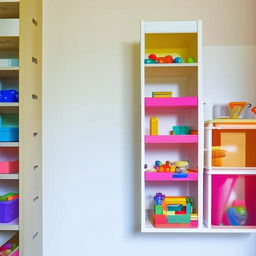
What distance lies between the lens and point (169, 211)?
4.47 feet

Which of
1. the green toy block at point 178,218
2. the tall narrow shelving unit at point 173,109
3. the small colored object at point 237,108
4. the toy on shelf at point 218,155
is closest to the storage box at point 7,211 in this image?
the tall narrow shelving unit at point 173,109

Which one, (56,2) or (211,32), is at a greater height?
(56,2)

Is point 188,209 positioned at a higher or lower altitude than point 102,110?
lower

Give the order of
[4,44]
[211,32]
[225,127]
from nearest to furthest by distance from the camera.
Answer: [225,127] → [4,44] → [211,32]

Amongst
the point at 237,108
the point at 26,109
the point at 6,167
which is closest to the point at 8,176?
the point at 6,167

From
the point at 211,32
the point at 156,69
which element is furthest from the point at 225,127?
the point at 211,32

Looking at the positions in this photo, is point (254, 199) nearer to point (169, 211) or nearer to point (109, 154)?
point (169, 211)

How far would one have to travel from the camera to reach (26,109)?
1307mm

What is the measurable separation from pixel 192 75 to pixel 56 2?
2.71 feet

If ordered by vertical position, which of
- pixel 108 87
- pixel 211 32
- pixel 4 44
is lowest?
pixel 108 87

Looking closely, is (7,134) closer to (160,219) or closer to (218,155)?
(160,219)

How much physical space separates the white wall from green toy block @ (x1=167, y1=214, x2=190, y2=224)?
0.25m

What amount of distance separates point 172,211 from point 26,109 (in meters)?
0.82

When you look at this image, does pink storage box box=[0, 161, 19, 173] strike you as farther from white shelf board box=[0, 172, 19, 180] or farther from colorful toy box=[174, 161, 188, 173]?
colorful toy box=[174, 161, 188, 173]
